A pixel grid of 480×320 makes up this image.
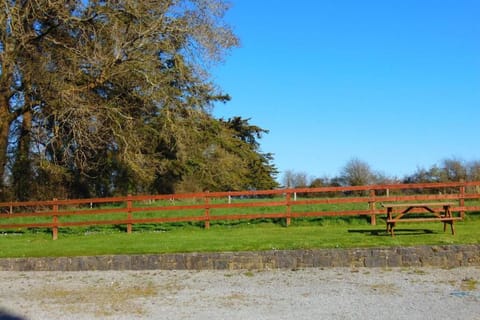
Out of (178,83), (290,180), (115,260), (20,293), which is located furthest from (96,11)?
(290,180)

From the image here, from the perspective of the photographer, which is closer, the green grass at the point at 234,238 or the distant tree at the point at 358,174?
the green grass at the point at 234,238

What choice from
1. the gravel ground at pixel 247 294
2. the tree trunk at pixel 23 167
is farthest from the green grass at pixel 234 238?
the tree trunk at pixel 23 167

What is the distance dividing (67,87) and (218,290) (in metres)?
12.3

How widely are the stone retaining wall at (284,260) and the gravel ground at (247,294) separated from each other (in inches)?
14.2

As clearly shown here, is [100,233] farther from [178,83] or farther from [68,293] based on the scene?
[68,293]

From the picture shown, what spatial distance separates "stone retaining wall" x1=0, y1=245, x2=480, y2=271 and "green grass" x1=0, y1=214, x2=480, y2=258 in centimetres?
54

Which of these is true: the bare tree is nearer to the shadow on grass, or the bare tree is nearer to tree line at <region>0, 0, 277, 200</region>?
tree line at <region>0, 0, 277, 200</region>

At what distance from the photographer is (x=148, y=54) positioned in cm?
2003

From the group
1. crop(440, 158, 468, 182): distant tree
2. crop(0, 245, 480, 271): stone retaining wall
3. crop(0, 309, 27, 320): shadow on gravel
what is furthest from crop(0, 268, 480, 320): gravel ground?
crop(440, 158, 468, 182): distant tree

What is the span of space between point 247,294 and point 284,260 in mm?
2926

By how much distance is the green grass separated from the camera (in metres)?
12.4

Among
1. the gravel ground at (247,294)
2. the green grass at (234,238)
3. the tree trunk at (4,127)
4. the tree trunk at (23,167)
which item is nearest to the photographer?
the gravel ground at (247,294)

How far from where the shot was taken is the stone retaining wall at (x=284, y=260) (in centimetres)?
1101

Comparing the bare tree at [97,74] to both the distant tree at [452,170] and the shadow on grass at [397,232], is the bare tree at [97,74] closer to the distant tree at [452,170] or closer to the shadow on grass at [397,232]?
the shadow on grass at [397,232]
